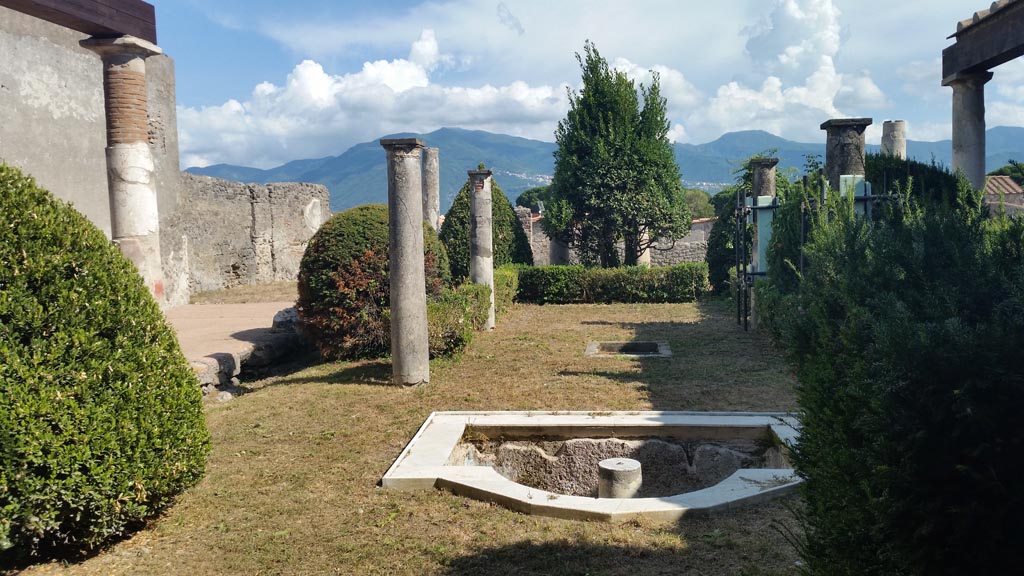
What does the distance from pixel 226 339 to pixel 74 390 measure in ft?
24.1

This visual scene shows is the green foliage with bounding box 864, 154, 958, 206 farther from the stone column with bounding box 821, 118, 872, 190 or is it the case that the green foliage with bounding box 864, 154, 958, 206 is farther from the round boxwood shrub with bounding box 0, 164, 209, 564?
the round boxwood shrub with bounding box 0, 164, 209, 564

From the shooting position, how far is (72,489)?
3.87 meters

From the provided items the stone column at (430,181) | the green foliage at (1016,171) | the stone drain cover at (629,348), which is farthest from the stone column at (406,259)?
the stone column at (430,181)

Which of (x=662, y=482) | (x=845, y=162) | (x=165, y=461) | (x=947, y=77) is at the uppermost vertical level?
(x=947, y=77)

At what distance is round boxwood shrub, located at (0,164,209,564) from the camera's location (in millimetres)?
3717

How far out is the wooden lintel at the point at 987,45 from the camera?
5449 millimetres

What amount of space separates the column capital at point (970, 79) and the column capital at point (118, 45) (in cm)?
751

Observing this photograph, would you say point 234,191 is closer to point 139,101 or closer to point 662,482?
point 139,101

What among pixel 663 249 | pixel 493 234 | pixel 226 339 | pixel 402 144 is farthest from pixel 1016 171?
pixel 663 249

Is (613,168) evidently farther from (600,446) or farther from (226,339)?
(600,446)

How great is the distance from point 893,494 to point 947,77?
574 centimetres

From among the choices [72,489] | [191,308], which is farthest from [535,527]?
[191,308]

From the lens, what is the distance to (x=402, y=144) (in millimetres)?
8219

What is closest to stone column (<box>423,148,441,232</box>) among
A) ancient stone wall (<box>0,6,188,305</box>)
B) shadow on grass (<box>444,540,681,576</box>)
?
ancient stone wall (<box>0,6,188,305</box>)
